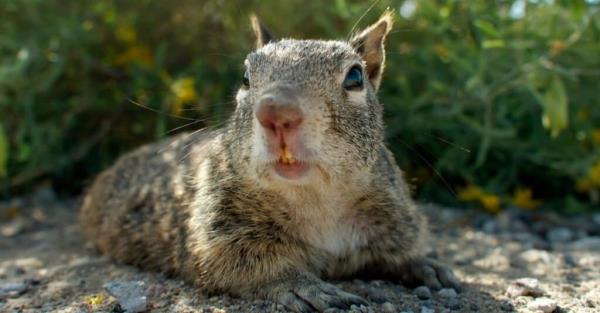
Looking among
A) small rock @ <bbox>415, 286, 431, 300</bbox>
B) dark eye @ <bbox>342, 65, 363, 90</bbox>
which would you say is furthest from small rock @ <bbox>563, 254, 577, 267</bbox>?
dark eye @ <bbox>342, 65, 363, 90</bbox>

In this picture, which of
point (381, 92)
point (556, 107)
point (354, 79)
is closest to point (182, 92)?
point (381, 92)

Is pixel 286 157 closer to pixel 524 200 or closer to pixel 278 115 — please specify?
pixel 278 115

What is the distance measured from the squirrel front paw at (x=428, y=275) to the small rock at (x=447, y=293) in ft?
0.19

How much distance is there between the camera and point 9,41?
5.91 metres

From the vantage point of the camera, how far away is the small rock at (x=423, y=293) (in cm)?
373

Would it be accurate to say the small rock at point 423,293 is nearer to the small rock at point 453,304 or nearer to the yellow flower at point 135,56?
the small rock at point 453,304

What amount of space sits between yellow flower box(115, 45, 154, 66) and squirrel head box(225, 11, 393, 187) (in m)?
3.22

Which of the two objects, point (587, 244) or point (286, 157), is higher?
point (286, 157)

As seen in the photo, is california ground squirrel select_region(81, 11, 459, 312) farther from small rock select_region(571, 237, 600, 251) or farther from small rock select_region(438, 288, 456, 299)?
small rock select_region(571, 237, 600, 251)

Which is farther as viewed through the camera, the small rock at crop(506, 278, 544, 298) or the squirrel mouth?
the small rock at crop(506, 278, 544, 298)

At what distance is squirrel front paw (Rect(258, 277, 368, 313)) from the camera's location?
129 inches

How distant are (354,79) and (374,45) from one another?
0.66 meters

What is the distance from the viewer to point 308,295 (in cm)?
332

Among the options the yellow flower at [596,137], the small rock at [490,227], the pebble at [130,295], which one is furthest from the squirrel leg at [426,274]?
the yellow flower at [596,137]
